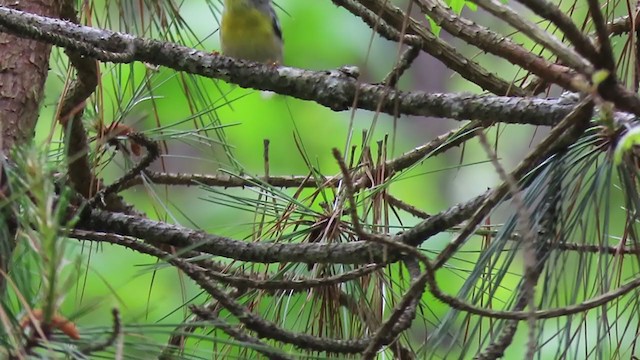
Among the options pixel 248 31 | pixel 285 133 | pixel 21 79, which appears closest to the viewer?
pixel 21 79

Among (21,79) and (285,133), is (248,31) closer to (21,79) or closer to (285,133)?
(21,79)

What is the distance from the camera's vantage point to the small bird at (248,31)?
1985 mm

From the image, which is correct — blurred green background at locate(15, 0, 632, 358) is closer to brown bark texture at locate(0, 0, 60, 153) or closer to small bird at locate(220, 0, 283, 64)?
small bird at locate(220, 0, 283, 64)

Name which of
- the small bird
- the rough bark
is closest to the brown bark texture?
the rough bark

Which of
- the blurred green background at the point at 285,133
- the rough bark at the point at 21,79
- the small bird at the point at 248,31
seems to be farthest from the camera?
the blurred green background at the point at 285,133

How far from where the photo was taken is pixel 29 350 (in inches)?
24.6

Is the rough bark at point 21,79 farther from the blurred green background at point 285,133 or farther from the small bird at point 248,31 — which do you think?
→ the blurred green background at point 285,133

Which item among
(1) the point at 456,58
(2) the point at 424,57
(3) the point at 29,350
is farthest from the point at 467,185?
(3) the point at 29,350

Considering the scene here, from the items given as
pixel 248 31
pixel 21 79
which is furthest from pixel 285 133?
pixel 21 79

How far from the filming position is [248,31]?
1.99 metres

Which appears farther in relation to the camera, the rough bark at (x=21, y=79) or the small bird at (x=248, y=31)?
the small bird at (x=248, y=31)

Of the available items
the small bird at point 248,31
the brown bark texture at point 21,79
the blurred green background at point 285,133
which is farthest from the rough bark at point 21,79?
the blurred green background at point 285,133

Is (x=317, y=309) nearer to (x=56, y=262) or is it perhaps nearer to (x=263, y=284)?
(x=263, y=284)

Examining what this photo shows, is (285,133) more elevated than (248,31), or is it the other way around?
(248,31)
